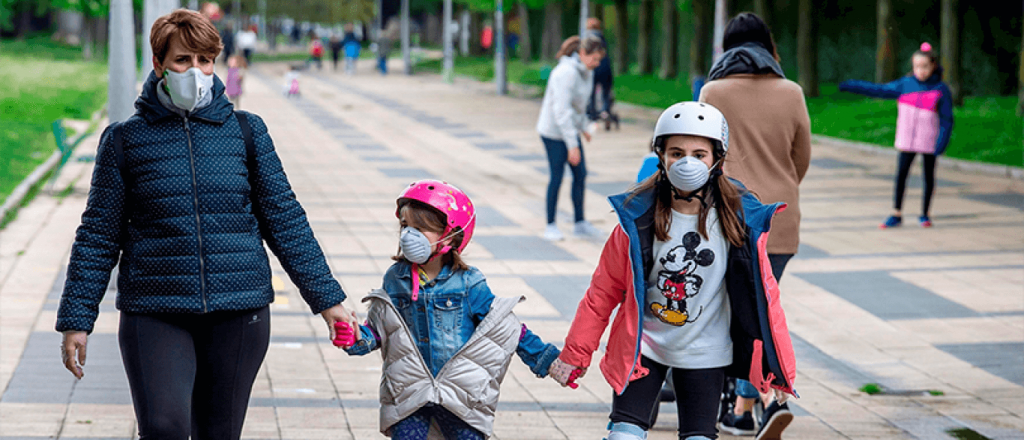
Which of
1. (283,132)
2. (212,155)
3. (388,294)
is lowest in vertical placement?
(283,132)

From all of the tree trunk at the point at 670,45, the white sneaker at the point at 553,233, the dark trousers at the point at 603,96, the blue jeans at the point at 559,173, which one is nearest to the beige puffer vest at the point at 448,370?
the blue jeans at the point at 559,173

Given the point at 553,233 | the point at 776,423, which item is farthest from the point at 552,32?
the point at 776,423

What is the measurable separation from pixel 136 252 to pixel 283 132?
18.7 metres

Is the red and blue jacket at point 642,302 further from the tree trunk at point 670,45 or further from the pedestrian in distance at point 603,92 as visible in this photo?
the tree trunk at point 670,45

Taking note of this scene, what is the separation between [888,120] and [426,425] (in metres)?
18.4

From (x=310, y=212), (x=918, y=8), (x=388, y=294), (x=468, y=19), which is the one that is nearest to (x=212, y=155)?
(x=388, y=294)

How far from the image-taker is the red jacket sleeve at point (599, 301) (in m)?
3.80

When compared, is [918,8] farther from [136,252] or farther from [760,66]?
[136,252]

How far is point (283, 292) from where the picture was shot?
8.59m

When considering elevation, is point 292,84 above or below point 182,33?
below

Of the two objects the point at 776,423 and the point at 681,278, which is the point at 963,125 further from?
the point at 681,278

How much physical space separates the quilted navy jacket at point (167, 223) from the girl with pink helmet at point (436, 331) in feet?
1.36

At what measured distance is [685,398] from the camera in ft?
12.8

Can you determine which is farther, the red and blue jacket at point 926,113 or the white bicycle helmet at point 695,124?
the red and blue jacket at point 926,113
